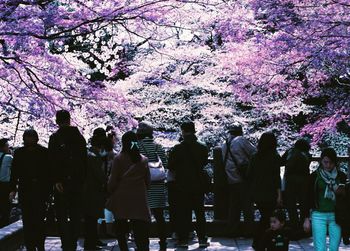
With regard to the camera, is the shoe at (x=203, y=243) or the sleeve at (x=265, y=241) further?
the shoe at (x=203, y=243)

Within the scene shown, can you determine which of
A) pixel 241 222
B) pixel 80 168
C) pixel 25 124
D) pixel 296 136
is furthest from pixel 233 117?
pixel 80 168

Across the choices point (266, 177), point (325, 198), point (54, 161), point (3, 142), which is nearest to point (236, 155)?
point (266, 177)

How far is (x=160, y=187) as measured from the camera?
8789 mm

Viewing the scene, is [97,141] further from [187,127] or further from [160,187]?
[187,127]

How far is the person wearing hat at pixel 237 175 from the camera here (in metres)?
10.0

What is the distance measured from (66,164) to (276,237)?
261 cm

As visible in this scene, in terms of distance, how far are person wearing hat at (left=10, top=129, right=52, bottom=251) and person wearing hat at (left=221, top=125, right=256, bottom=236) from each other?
328 cm

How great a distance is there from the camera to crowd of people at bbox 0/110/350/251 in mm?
7289

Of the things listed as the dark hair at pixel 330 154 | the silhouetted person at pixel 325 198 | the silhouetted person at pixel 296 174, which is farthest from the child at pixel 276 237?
the silhouetted person at pixel 296 174

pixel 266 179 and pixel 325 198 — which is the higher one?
pixel 266 179

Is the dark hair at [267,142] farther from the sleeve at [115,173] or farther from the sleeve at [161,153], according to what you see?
the sleeve at [115,173]

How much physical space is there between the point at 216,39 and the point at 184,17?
30.6ft

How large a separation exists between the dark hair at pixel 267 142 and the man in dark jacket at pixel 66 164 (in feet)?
7.68

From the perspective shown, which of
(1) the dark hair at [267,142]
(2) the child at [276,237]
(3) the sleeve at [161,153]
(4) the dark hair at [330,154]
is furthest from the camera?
(3) the sleeve at [161,153]
